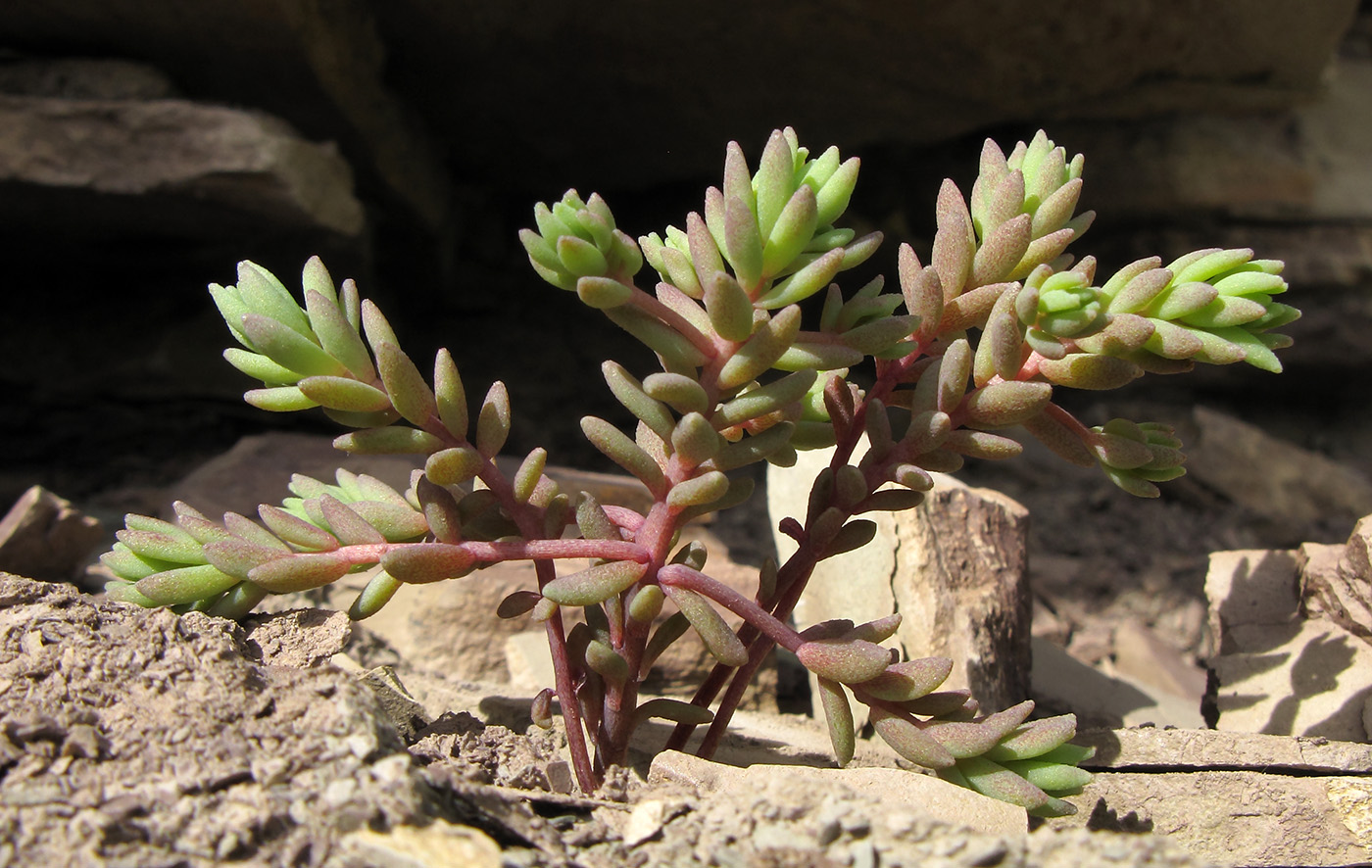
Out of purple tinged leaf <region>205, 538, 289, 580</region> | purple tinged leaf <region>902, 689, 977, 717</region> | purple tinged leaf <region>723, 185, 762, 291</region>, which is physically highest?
purple tinged leaf <region>723, 185, 762, 291</region>

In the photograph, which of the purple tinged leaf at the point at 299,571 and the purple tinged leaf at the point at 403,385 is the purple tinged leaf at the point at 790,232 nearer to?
the purple tinged leaf at the point at 403,385

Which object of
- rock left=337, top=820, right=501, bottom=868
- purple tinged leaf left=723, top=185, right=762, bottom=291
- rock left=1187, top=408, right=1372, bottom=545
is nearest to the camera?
rock left=337, top=820, right=501, bottom=868

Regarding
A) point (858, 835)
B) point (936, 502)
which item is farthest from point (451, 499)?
point (936, 502)

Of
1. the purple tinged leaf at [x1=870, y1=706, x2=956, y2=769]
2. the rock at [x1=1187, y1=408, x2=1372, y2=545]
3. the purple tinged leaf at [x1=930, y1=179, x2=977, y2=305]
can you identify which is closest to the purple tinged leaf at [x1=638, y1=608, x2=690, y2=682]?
the purple tinged leaf at [x1=870, y1=706, x2=956, y2=769]

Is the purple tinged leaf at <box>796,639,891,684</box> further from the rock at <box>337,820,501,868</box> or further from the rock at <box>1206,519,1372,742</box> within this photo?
the rock at <box>1206,519,1372,742</box>

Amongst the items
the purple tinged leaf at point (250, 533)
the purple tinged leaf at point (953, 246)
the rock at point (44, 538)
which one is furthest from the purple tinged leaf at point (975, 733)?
the rock at point (44, 538)

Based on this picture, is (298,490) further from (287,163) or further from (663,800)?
(287,163)

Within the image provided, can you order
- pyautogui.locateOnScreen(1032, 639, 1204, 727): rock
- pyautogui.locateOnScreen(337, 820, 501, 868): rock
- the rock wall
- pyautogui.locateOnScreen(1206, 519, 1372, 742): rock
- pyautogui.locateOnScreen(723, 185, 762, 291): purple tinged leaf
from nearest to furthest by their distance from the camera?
pyautogui.locateOnScreen(337, 820, 501, 868): rock
pyautogui.locateOnScreen(723, 185, 762, 291): purple tinged leaf
pyautogui.locateOnScreen(1206, 519, 1372, 742): rock
pyautogui.locateOnScreen(1032, 639, 1204, 727): rock
the rock wall
